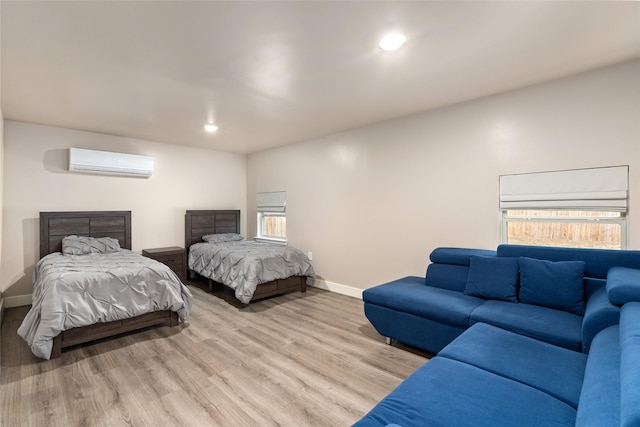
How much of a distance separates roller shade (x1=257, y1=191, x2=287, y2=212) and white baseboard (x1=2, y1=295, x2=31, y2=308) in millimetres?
3611

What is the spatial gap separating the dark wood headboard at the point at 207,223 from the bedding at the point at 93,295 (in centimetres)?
188

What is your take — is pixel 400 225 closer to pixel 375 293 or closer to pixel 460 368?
pixel 375 293

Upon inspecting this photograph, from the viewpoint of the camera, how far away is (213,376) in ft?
7.86

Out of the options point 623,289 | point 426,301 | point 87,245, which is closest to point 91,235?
point 87,245

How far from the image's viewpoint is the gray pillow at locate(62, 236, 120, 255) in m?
4.02

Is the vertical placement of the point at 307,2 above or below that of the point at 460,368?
above

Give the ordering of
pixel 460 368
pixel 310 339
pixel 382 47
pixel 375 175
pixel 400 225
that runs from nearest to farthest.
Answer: pixel 460 368
pixel 382 47
pixel 310 339
pixel 400 225
pixel 375 175

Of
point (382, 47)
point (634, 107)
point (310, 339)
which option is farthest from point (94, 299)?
point (634, 107)

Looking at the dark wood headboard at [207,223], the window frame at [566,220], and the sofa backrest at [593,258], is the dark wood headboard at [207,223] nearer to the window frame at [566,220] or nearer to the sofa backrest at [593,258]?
the window frame at [566,220]

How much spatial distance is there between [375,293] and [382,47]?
6.88ft

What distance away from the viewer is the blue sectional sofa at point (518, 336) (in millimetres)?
1192

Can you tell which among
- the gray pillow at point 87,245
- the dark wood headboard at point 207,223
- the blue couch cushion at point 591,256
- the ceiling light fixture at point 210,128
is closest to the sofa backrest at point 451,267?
the blue couch cushion at point 591,256

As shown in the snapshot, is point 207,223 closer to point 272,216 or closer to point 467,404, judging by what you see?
point 272,216

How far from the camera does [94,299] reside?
2.80m
